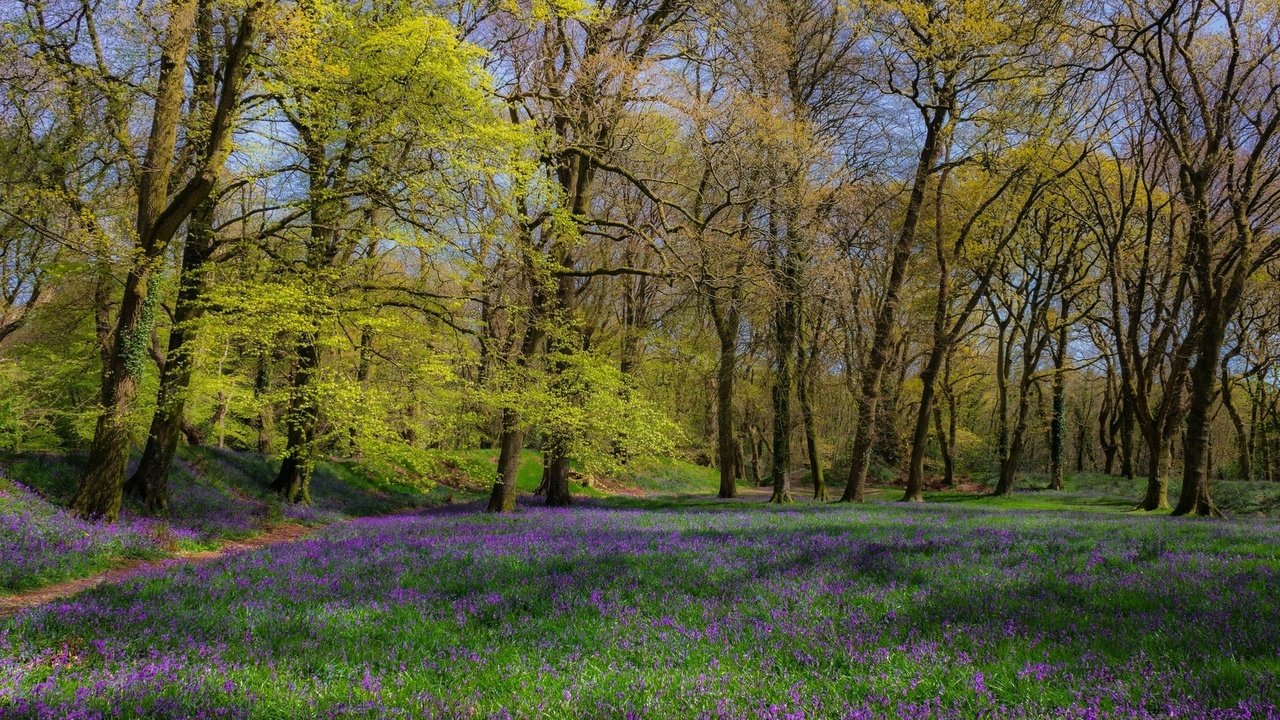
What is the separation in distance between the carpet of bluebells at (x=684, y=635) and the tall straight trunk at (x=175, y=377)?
6.87 m

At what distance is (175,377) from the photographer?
1395cm

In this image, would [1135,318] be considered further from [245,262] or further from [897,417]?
[245,262]

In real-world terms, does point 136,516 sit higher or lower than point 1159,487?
lower

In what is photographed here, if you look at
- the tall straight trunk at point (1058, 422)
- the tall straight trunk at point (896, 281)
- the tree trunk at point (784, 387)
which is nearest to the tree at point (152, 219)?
the tree trunk at point (784, 387)

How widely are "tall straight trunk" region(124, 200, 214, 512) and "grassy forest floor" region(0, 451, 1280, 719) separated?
460cm

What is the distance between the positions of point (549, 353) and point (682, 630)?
1394cm

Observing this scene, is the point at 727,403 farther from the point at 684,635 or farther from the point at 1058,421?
the point at 684,635

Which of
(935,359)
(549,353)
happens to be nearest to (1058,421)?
(935,359)

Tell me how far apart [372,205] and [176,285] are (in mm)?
4481

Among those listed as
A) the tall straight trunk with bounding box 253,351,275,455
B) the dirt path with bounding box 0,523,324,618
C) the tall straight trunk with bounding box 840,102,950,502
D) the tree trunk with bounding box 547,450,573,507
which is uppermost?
the tall straight trunk with bounding box 840,102,950,502

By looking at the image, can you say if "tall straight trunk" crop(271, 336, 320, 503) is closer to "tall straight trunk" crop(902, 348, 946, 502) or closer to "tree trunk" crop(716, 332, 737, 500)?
"tree trunk" crop(716, 332, 737, 500)

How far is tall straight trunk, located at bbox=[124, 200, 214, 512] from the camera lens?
1377 centimetres

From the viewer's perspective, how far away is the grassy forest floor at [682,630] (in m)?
3.85

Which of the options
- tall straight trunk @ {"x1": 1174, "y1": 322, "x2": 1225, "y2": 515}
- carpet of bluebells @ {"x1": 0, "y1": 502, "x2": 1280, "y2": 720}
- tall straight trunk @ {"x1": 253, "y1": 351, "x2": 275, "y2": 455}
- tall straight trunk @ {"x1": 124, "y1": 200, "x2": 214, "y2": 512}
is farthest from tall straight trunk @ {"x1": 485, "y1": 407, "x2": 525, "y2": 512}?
tall straight trunk @ {"x1": 1174, "y1": 322, "x2": 1225, "y2": 515}
